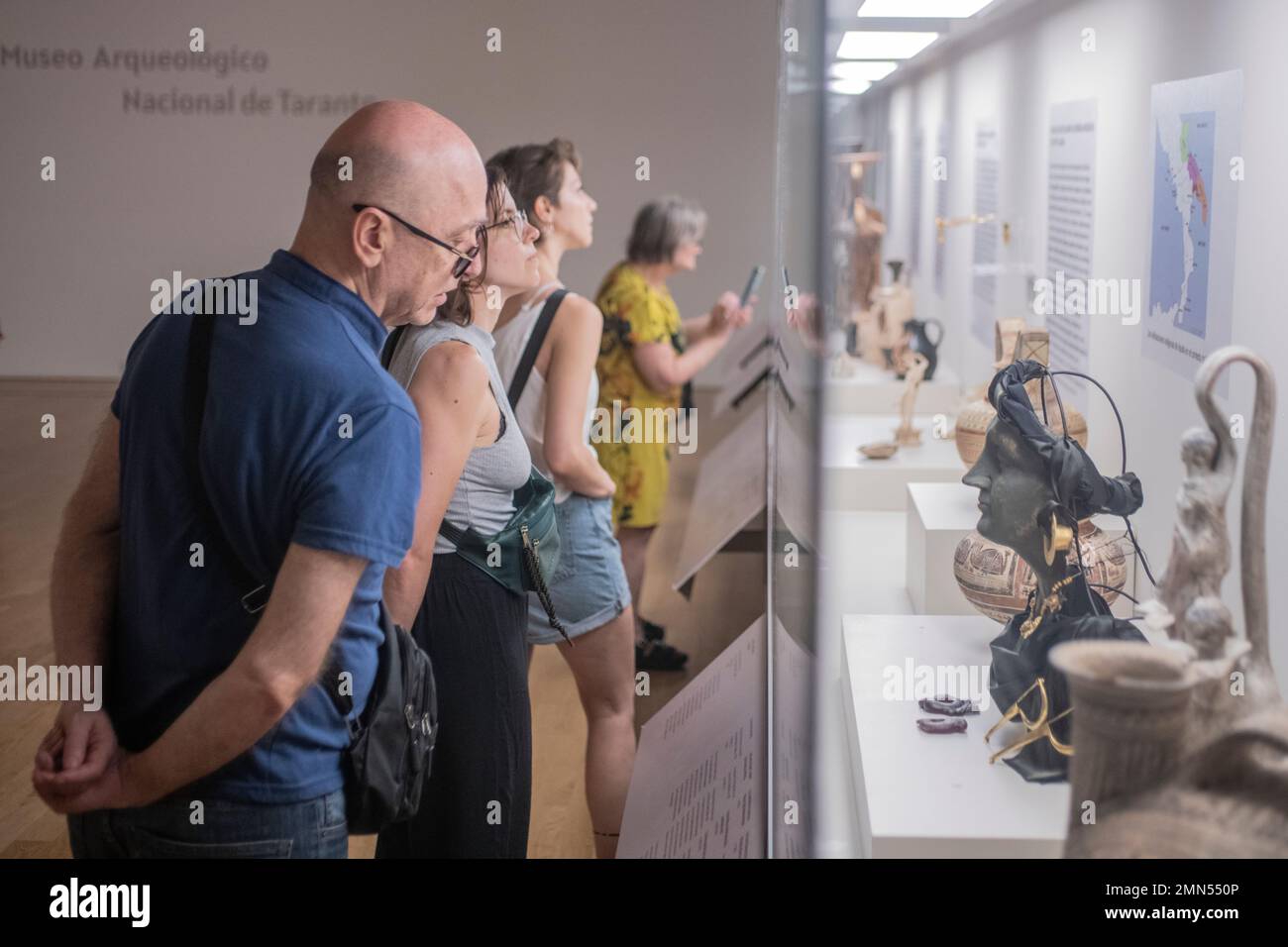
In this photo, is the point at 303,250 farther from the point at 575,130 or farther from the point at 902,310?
the point at 902,310

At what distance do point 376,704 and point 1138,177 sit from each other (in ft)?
5.22

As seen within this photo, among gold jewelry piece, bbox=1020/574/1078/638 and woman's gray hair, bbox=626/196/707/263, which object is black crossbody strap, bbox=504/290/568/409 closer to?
woman's gray hair, bbox=626/196/707/263

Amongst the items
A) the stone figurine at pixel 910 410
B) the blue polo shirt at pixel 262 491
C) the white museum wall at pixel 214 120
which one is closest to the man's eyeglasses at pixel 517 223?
the white museum wall at pixel 214 120

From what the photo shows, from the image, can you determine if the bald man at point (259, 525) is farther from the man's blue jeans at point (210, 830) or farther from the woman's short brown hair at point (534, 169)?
the woman's short brown hair at point (534, 169)

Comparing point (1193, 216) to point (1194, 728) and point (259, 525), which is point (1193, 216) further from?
point (259, 525)

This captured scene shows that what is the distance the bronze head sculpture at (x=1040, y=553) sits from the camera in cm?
158

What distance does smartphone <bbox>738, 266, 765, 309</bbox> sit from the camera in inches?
106

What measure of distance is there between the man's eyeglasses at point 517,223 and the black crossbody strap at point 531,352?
12 centimetres

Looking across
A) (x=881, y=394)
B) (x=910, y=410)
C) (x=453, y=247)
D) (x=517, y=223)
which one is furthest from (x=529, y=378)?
(x=881, y=394)

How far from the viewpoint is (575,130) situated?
74.4 inches

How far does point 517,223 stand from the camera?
1.75 metres

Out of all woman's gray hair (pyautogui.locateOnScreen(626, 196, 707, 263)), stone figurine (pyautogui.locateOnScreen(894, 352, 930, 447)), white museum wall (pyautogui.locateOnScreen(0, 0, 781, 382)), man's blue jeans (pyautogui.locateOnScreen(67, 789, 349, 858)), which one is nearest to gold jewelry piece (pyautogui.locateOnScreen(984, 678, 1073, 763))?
man's blue jeans (pyautogui.locateOnScreen(67, 789, 349, 858))
